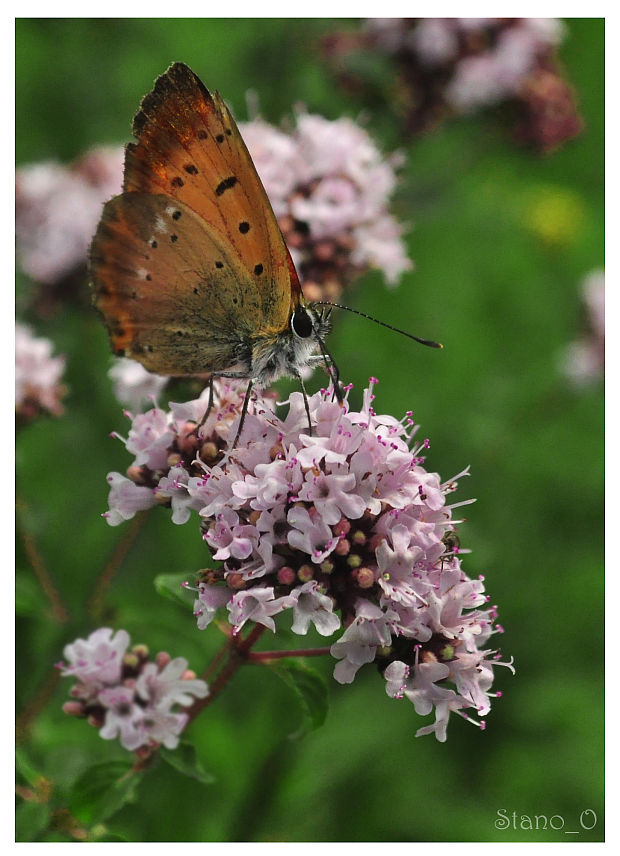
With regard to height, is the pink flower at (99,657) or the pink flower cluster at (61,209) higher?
the pink flower cluster at (61,209)

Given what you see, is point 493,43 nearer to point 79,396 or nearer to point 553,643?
point 79,396

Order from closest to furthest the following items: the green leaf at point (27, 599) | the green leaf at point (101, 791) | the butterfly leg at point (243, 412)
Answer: the butterfly leg at point (243, 412) < the green leaf at point (101, 791) < the green leaf at point (27, 599)

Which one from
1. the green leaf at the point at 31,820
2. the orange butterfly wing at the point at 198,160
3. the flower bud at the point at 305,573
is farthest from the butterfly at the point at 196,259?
the green leaf at the point at 31,820

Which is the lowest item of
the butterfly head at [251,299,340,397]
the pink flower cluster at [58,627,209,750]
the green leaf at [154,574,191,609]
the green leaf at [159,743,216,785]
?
the green leaf at [159,743,216,785]

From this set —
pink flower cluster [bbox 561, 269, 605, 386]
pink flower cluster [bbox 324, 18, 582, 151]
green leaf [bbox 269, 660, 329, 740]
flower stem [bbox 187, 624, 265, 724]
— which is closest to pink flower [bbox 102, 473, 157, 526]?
flower stem [bbox 187, 624, 265, 724]

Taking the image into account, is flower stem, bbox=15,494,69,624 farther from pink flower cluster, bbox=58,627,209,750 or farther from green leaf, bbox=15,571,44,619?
pink flower cluster, bbox=58,627,209,750

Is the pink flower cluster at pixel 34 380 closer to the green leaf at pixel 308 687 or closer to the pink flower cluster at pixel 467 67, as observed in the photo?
the green leaf at pixel 308 687

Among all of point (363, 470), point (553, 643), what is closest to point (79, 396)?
point (363, 470)

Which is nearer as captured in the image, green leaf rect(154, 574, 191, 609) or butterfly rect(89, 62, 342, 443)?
butterfly rect(89, 62, 342, 443)
